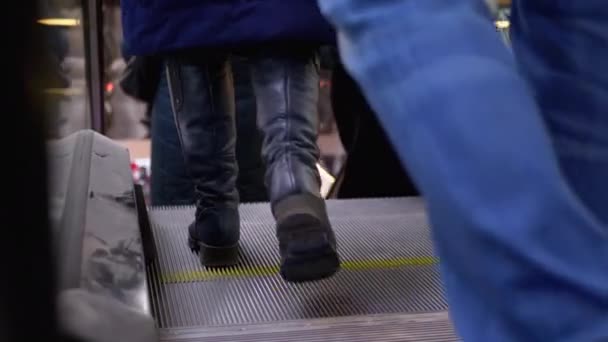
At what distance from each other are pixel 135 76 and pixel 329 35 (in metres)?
1.58

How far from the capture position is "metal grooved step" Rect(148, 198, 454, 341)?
1.66 metres

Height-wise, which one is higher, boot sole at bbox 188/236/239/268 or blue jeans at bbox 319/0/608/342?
blue jeans at bbox 319/0/608/342

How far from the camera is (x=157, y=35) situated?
5.79 ft

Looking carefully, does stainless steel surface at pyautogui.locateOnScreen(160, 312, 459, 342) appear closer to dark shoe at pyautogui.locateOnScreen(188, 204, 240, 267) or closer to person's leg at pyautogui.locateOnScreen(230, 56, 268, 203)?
dark shoe at pyautogui.locateOnScreen(188, 204, 240, 267)

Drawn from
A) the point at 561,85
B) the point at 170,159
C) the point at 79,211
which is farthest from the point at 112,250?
the point at 170,159

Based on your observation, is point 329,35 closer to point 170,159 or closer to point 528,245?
point 528,245

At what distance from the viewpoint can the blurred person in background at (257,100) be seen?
59.9 inches

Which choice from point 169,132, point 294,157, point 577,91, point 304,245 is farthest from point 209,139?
point 169,132

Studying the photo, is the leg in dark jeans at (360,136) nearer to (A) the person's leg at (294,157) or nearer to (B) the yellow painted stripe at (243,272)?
(B) the yellow painted stripe at (243,272)

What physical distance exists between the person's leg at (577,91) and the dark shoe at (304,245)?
2.21 feet

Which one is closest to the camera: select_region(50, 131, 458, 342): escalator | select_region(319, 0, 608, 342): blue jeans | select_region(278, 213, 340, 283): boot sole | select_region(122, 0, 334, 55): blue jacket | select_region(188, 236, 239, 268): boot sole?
select_region(319, 0, 608, 342): blue jeans

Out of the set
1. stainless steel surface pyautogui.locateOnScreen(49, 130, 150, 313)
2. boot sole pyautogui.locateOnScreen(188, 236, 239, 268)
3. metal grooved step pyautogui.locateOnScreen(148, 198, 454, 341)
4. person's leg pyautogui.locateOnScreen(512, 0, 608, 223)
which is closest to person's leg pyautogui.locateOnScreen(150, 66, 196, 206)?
metal grooved step pyautogui.locateOnScreen(148, 198, 454, 341)

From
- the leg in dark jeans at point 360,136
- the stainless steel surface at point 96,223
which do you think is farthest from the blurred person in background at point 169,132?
the stainless steel surface at point 96,223

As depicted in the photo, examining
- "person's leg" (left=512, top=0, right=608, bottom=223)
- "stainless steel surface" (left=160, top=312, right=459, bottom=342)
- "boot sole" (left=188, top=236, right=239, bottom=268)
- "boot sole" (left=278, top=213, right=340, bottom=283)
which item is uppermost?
"person's leg" (left=512, top=0, right=608, bottom=223)
